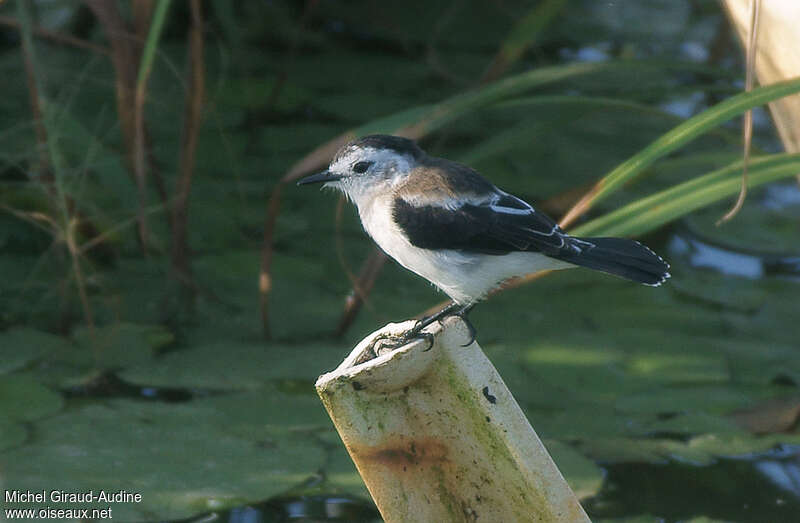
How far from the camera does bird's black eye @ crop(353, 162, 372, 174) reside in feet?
8.65

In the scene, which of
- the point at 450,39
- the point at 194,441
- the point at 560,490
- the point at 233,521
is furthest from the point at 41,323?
the point at 450,39

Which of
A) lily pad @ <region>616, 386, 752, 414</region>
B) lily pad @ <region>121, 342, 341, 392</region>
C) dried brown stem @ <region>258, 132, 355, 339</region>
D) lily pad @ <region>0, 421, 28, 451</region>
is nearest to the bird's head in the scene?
dried brown stem @ <region>258, 132, 355, 339</region>

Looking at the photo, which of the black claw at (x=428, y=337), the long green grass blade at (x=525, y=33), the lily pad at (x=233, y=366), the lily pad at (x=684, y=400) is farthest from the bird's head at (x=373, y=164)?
the long green grass blade at (x=525, y=33)

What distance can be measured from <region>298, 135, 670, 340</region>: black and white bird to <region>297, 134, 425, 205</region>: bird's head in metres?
0.04

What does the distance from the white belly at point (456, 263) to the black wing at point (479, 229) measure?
0.06ft

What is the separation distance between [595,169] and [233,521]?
8.32ft

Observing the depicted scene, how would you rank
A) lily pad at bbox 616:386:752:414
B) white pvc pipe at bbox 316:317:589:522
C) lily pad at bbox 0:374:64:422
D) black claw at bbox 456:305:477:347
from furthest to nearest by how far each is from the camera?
lily pad at bbox 616:386:752:414 < lily pad at bbox 0:374:64:422 < black claw at bbox 456:305:477:347 < white pvc pipe at bbox 316:317:589:522

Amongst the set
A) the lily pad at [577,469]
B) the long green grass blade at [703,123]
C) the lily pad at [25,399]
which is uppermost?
the lily pad at [25,399]

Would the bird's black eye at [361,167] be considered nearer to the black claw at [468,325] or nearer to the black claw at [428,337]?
the black claw at [468,325]

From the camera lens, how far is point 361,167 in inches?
104

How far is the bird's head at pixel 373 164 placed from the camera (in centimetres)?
262

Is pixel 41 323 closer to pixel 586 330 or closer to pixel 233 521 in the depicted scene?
pixel 233 521

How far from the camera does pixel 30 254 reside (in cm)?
389

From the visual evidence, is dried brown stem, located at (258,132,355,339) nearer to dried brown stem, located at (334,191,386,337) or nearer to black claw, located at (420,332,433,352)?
dried brown stem, located at (334,191,386,337)
